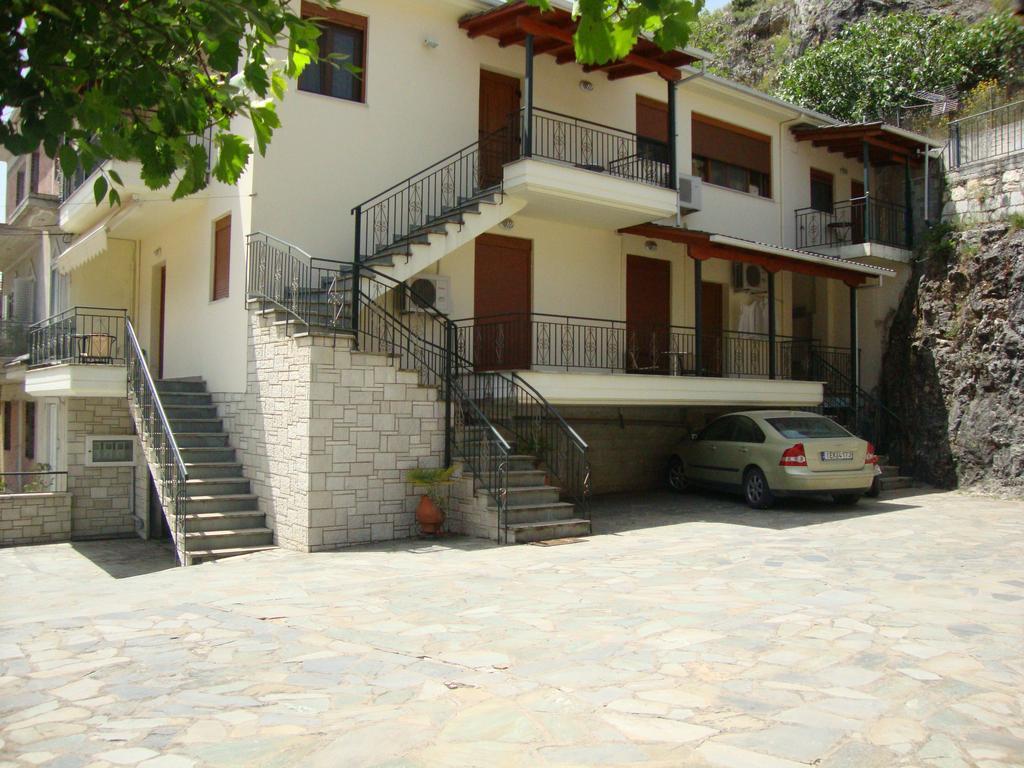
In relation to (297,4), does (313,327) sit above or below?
below

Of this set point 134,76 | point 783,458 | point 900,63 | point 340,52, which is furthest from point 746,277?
point 134,76

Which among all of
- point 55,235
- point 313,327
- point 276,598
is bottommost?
point 276,598

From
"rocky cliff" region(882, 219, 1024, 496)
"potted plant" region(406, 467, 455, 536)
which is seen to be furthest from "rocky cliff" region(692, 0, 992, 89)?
"potted plant" region(406, 467, 455, 536)

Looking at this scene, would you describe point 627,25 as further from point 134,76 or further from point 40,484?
point 40,484

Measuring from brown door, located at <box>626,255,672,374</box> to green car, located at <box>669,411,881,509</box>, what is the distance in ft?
7.09

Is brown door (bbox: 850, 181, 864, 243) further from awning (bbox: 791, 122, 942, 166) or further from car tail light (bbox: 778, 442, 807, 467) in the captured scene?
car tail light (bbox: 778, 442, 807, 467)

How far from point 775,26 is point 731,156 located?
21.4 metres

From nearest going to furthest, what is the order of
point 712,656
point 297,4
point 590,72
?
point 712,656 → point 297,4 → point 590,72

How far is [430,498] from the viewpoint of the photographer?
11.4 meters

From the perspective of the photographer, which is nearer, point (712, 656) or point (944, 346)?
point (712, 656)

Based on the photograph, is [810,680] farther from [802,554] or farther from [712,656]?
[802,554]

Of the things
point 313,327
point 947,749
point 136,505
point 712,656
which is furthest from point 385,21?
point 947,749

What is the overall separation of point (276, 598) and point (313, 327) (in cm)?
416

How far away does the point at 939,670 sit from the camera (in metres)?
5.43
